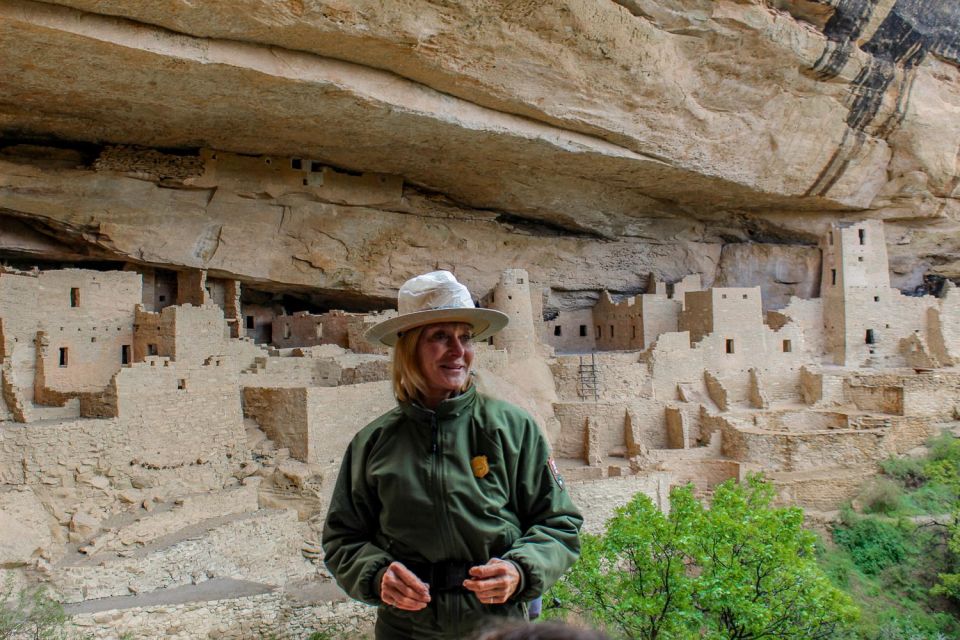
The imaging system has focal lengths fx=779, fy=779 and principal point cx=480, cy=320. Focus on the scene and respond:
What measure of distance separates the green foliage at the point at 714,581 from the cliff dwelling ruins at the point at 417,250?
10.3 feet

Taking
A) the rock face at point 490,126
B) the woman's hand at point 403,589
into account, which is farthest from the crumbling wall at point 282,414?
the woman's hand at point 403,589

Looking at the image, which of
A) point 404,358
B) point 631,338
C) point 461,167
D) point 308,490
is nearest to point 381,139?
point 461,167

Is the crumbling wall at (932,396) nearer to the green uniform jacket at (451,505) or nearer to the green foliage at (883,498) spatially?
the green foliage at (883,498)

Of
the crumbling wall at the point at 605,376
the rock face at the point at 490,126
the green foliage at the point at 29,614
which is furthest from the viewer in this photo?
the crumbling wall at the point at 605,376

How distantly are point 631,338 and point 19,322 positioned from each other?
1247 cm

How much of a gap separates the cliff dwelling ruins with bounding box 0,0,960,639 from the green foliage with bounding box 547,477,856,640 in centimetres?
315

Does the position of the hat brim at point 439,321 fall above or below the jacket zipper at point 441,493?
above

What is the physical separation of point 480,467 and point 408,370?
0.47 meters

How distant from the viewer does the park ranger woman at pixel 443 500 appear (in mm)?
2668

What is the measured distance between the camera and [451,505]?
2.70m

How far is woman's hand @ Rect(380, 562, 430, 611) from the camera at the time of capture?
258 centimetres

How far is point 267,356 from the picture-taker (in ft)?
42.4

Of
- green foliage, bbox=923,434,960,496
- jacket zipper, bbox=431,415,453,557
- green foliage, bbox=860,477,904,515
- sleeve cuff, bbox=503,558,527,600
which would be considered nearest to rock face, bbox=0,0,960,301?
green foliage, bbox=923,434,960,496

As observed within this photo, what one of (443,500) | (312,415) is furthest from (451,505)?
(312,415)
